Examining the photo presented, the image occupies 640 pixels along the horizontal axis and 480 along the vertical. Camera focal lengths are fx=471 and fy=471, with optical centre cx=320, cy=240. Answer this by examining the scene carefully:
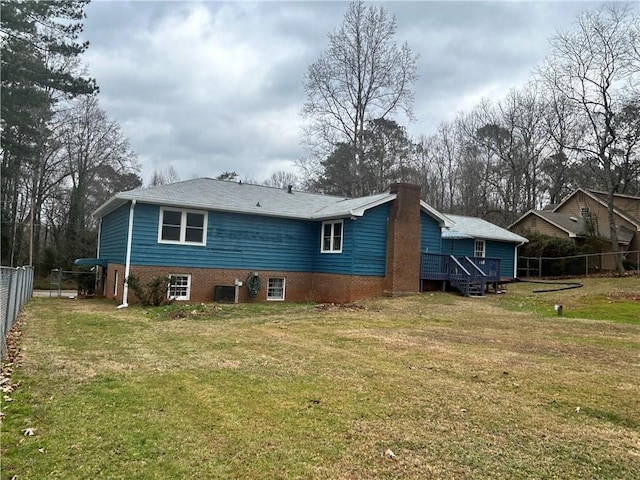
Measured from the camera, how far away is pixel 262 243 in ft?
62.1

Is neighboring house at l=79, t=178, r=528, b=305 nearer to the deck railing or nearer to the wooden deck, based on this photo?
the wooden deck

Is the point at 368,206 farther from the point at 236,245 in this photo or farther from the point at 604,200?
the point at 604,200

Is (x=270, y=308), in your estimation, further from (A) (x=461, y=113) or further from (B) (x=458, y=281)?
(A) (x=461, y=113)

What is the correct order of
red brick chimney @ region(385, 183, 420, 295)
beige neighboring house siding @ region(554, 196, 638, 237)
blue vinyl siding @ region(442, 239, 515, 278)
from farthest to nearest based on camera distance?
beige neighboring house siding @ region(554, 196, 638, 237), blue vinyl siding @ region(442, 239, 515, 278), red brick chimney @ region(385, 183, 420, 295)

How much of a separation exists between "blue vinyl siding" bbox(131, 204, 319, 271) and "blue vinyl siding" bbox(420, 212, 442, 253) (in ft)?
15.2

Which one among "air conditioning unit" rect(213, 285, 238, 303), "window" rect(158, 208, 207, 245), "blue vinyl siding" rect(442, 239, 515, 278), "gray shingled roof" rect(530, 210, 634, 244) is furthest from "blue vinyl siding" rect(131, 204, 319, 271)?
"gray shingled roof" rect(530, 210, 634, 244)

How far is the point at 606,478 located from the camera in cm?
352

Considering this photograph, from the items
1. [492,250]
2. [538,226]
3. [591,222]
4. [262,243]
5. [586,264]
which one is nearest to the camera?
[262,243]

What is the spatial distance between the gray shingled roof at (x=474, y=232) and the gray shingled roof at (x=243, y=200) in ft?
16.9

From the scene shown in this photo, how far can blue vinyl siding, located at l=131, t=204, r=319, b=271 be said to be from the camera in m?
16.7

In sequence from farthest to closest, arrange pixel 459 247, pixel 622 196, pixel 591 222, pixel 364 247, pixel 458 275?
1. pixel 622 196
2. pixel 591 222
3. pixel 459 247
4. pixel 458 275
5. pixel 364 247

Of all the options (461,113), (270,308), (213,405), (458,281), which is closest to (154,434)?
(213,405)

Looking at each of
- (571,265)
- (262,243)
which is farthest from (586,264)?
(262,243)

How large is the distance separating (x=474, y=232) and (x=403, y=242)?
898 centimetres
